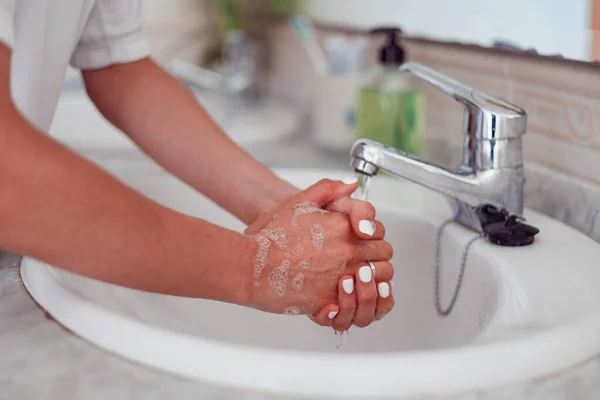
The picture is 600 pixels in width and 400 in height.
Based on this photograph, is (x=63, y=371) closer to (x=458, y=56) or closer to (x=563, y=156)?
(x=563, y=156)

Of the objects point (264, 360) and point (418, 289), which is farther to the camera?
point (418, 289)

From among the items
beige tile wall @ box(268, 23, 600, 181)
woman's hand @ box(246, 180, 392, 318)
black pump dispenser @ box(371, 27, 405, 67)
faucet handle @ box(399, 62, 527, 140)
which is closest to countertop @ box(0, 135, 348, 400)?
woman's hand @ box(246, 180, 392, 318)

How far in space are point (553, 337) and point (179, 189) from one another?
1.79 feet

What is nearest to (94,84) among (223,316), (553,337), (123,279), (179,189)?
(179,189)

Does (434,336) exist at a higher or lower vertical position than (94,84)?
lower

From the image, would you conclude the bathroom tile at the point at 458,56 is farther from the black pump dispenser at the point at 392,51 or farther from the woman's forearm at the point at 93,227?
the woman's forearm at the point at 93,227

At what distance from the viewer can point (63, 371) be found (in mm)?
447

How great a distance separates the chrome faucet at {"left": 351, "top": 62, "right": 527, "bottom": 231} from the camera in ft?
2.15

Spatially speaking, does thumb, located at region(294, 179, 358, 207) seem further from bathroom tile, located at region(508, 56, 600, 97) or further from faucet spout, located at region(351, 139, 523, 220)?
bathroom tile, located at region(508, 56, 600, 97)

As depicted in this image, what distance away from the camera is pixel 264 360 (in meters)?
0.42

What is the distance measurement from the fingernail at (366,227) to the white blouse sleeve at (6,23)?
0.32 metres

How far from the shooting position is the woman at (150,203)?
0.43 meters

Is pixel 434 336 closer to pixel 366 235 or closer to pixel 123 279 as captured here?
pixel 366 235

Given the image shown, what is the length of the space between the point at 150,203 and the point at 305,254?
166mm
